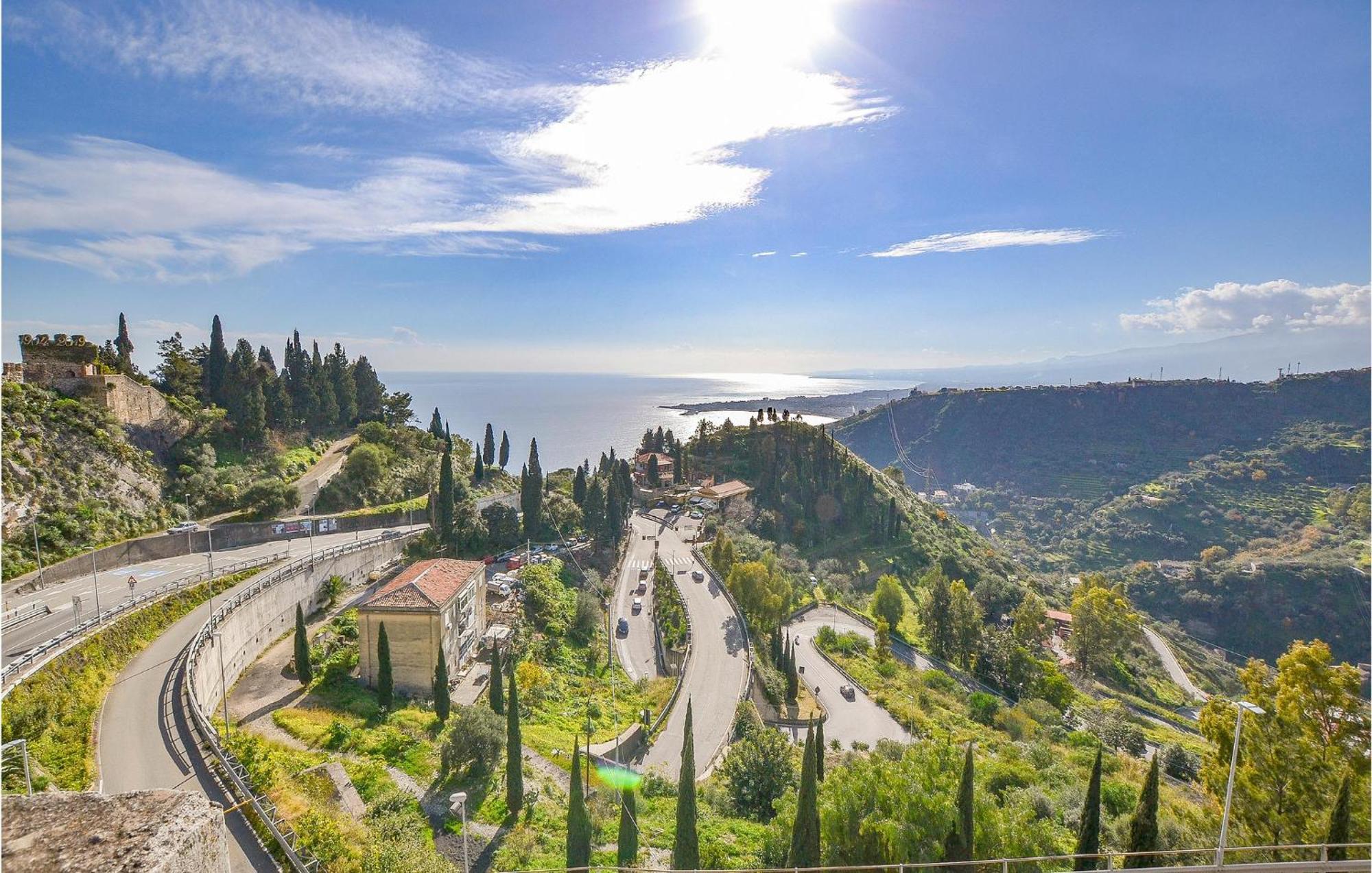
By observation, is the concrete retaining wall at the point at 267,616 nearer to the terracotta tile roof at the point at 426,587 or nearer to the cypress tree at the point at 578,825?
the terracotta tile roof at the point at 426,587

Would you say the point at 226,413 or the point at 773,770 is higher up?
the point at 226,413

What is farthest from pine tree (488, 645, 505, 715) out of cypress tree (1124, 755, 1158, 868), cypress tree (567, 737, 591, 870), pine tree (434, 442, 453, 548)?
cypress tree (1124, 755, 1158, 868)

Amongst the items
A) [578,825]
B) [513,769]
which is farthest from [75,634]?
[578,825]

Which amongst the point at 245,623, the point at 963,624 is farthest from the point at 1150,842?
the point at 245,623

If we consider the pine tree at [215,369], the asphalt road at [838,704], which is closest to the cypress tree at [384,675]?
A: the asphalt road at [838,704]

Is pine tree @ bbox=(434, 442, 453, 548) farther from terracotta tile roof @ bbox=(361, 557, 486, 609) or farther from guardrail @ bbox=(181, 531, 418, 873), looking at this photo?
guardrail @ bbox=(181, 531, 418, 873)

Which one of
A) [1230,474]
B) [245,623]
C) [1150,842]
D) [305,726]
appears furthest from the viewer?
[1230,474]

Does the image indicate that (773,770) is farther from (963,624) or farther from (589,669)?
(963,624)
